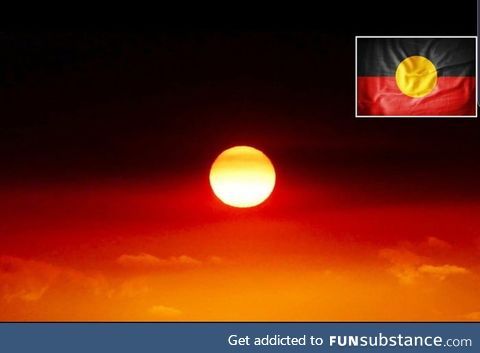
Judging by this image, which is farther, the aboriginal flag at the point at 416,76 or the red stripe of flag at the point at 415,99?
the red stripe of flag at the point at 415,99

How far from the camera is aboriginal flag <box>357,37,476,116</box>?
511cm

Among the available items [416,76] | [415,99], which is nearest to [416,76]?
[416,76]

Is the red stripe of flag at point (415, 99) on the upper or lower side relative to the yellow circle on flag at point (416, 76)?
lower

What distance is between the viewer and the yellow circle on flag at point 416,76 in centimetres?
522

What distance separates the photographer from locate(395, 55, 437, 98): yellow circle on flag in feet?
17.1

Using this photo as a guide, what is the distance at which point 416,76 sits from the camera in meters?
5.31

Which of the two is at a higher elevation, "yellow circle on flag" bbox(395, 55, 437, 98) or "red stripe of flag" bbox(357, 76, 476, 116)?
"yellow circle on flag" bbox(395, 55, 437, 98)

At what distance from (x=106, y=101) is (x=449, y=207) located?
10.1 ft

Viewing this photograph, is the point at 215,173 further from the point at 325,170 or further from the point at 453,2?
the point at 453,2

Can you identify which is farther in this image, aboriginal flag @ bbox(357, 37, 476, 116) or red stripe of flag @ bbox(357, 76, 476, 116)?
red stripe of flag @ bbox(357, 76, 476, 116)

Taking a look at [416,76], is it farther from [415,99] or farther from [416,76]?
[415,99]

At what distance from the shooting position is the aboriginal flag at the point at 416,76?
5.11 meters

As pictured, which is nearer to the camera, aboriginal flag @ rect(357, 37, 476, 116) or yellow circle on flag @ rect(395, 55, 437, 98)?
aboriginal flag @ rect(357, 37, 476, 116)

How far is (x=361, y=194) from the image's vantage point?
697cm
